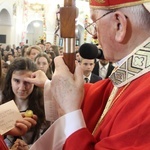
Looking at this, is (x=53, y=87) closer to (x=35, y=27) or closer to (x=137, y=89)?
(x=137, y=89)

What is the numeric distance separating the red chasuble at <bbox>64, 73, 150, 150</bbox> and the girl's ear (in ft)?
0.44

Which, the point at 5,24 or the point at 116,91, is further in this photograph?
the point at 5,24

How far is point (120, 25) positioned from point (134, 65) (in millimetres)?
123

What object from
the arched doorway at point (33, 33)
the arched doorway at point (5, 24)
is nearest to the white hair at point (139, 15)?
the arched doorway at point (5, 24)

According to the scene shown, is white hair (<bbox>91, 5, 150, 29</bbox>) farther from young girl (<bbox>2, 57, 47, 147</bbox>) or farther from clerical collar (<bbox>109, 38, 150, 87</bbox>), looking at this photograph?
young girl (<bbox>2, 57, 47, 147</bbox>)

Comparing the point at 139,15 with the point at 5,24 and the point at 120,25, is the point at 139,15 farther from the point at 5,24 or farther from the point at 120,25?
the point at 5,24

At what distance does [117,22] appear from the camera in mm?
877

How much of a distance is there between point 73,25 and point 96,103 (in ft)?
1.07

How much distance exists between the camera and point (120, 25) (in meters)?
0.87

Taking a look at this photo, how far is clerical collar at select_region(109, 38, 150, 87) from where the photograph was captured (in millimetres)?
847

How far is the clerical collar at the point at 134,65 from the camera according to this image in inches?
33.3

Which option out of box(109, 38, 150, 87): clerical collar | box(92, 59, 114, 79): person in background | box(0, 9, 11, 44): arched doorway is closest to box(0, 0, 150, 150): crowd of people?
box(109, 38, 150, 87): clerical collar

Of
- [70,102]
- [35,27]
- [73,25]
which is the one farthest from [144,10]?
[35,27]

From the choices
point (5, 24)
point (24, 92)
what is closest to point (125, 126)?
point (24, 92)
